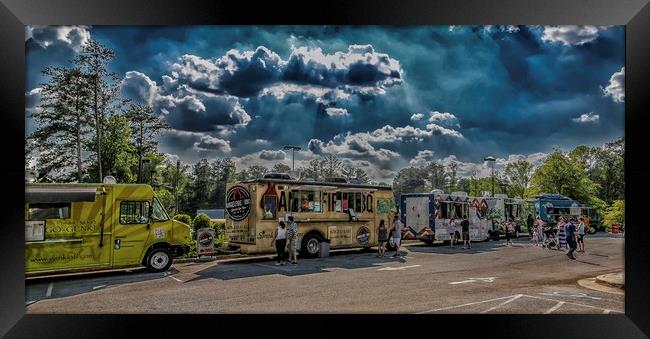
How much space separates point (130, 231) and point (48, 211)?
147 cm

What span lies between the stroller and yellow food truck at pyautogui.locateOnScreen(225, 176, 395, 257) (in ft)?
13.1

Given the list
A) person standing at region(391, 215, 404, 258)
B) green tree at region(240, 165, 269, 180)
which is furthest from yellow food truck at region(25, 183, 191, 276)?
person standing at region(391, 215, 404, 258)

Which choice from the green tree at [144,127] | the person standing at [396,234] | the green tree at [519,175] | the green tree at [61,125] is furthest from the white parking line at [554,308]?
the green tree at [61,125]

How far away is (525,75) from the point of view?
33.1 feet

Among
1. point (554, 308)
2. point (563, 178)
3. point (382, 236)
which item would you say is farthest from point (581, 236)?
point (382, 236)

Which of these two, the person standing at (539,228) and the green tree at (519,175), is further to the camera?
the person standing at (539,228)

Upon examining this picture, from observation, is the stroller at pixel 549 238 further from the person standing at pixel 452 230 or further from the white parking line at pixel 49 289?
the white parking line at pixel 49 289

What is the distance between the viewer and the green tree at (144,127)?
947 cm

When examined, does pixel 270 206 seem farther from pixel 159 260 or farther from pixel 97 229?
pixel 97 229

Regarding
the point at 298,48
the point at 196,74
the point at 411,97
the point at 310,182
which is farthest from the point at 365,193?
the point at 196,74

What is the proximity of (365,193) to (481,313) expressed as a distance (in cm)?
505

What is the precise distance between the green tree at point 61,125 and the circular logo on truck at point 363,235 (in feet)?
21.2

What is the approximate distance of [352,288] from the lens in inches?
342

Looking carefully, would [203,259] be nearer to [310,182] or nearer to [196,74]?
[310,182]
